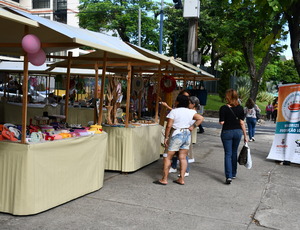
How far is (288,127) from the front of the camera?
8.93 metres

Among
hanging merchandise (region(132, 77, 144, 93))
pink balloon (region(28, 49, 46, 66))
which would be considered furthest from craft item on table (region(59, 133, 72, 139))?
hanging merchandise (region(132, 77, 144, 93))

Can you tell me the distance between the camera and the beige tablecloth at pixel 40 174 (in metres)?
4.30

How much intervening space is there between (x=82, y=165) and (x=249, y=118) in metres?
8.17

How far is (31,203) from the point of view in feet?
14.2

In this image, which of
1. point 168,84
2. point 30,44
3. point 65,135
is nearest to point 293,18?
point 168,84

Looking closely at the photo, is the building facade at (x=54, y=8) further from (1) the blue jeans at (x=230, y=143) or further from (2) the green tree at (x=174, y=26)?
(1) the blue jeans at (x=230, y=143)

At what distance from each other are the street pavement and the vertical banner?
1.50 metres

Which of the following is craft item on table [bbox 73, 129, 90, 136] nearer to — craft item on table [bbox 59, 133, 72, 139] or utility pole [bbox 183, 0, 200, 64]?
craft item on table [bbox 59, 133, 72, 139]

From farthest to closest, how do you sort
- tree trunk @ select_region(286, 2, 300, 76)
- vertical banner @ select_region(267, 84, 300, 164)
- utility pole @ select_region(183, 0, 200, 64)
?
utility pole @ select_region(183, 0, 200, 64)
vertical banner @ select_region(267, 84, 300, 164)
tree trunk @ select_region(286, 2, 300, 76)

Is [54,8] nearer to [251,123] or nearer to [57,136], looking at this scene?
[251,123]

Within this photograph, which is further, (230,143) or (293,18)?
(293,18)

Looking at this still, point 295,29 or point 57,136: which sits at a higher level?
point 295,29

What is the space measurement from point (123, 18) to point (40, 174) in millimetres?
29898

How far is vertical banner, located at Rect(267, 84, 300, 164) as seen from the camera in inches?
345
